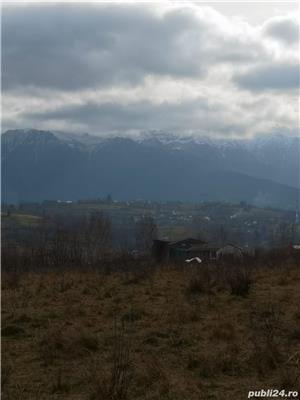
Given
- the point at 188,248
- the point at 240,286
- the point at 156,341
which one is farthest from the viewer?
the point at 188,248

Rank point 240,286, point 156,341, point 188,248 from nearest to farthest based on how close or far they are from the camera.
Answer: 1. point 156,341
2. point 240,286
3. point 188,248

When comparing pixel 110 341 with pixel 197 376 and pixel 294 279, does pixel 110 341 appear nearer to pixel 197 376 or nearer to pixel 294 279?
pixel 197 376

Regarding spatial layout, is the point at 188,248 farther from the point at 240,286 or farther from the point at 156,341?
the point at 156,341

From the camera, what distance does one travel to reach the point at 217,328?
352 inches

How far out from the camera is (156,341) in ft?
28.5

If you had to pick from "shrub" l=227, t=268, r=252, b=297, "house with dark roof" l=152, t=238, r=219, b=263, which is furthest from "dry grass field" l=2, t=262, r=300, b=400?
"house with dark roof" l=152, t=238, r=219, b=263

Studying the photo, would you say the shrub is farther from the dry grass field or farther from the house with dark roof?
the house with dark roof

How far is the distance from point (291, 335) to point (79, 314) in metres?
4.56

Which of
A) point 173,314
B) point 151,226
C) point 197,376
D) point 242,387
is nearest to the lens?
point 242,387

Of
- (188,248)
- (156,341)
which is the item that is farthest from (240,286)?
(188,248)

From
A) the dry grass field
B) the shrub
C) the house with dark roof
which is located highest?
the shrub

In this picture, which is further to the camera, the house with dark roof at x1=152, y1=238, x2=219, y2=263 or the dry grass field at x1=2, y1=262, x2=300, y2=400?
the house with dark roof at x1=152, y1=238, x2=219, y2=263

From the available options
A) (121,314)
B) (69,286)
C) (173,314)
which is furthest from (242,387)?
(69,286)

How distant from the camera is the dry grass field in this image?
6441 mm
